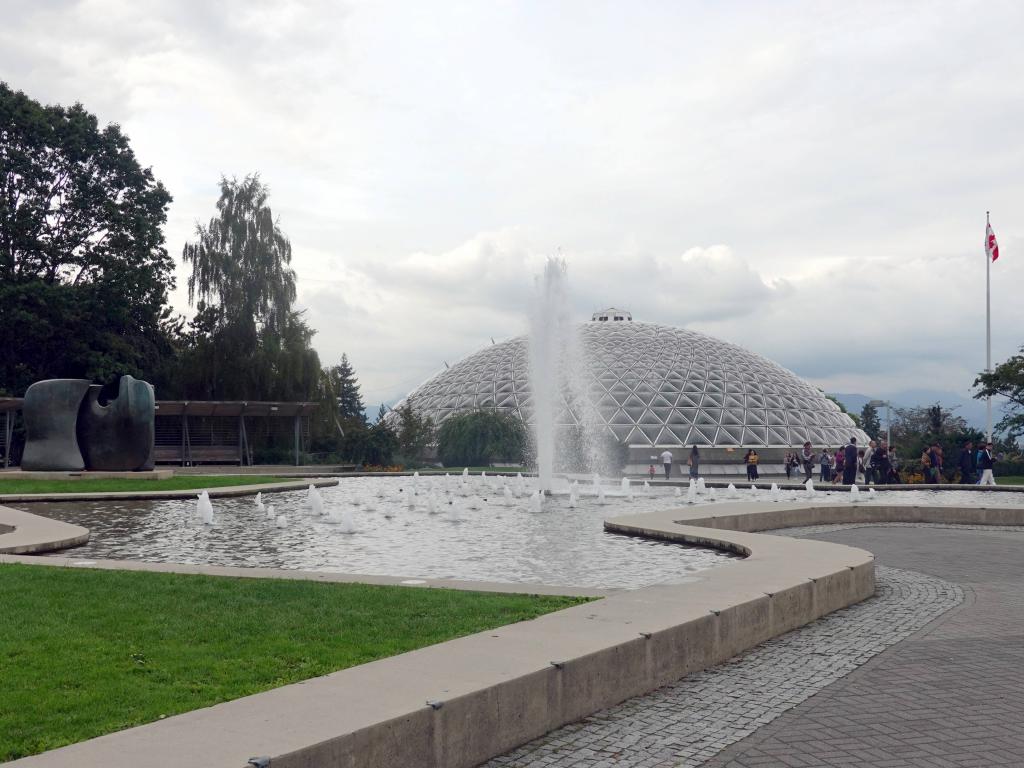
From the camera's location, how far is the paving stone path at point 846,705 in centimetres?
470

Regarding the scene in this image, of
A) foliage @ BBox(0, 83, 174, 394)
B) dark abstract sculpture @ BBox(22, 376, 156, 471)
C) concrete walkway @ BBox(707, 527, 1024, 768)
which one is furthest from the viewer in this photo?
foliage @ BBox(0, 83, 174, 394)

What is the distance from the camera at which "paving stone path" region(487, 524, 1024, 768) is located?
4.70m

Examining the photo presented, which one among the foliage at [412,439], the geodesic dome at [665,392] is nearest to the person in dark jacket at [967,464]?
the geodesic dome at [665,392]

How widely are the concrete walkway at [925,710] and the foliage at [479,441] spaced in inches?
1475

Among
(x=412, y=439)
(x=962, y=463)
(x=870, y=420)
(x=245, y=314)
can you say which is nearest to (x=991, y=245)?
(x=962, y=463)

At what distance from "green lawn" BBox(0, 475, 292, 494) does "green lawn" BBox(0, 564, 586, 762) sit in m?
14.5

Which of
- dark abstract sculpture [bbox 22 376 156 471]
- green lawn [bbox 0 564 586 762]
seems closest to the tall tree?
dark abstract sculpture [bbox 22 376 156 471]

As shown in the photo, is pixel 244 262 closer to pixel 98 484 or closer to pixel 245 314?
pixel 245 314

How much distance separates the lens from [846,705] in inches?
219

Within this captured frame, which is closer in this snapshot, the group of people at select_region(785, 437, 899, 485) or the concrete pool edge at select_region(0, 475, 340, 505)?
the concrete pool edge at select_region(0, 475, 340, 505)

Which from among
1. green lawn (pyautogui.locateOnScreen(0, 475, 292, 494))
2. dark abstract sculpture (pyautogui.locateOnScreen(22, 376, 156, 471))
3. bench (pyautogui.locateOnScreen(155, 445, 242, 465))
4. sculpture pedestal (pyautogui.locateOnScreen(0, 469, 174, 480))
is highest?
dark abstract sculpture (pyautogui.locateOnScreen(22, 376, 156, 471))

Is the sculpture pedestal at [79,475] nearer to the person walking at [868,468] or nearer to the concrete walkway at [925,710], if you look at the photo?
the person walking at [868,468]

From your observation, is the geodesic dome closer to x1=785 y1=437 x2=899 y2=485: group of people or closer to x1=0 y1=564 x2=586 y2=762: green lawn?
x1=785 y1=437 x2=899 y2=485: group of people

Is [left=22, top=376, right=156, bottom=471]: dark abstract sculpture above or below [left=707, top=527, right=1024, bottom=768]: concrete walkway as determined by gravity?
above
